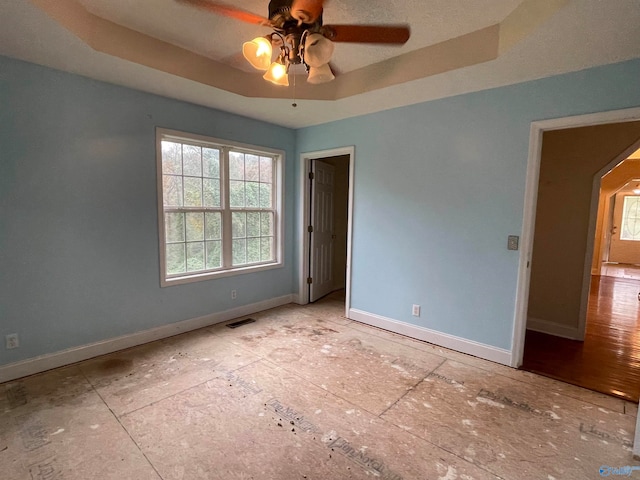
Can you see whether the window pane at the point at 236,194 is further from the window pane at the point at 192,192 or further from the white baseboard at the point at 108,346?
the white baseboard at the point at 108,346

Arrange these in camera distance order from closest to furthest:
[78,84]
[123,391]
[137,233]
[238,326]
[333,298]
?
[123,391]
[78,84]
[137,233]
[238,326]
[333,298]

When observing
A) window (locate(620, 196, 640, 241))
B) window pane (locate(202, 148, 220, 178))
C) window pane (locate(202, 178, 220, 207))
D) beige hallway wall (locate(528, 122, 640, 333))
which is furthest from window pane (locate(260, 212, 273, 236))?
window (locate(620, 196, 640, 241))

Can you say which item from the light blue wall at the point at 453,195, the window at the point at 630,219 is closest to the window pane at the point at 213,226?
the light blue wall at the point at 453,195

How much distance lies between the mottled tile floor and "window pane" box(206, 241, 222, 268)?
1028 mm

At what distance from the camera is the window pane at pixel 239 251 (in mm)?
3895

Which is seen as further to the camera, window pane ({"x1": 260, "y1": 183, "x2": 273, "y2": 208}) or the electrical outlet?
window pane ({"x1": 260, "y1": 183, "x2": 273, "y2": 208})

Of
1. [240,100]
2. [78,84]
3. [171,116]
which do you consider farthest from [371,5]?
[78,84]

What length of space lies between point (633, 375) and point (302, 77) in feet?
13.2

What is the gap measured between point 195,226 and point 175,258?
41cm

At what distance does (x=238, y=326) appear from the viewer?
11.8 ft

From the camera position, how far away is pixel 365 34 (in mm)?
1767

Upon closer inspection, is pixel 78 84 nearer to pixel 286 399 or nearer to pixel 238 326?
pixel 238 326

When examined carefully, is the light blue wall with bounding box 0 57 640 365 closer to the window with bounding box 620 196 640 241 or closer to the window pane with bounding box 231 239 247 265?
the window pane with bounding box 231 239 247 265

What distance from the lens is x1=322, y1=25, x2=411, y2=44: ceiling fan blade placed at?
1.71 m
